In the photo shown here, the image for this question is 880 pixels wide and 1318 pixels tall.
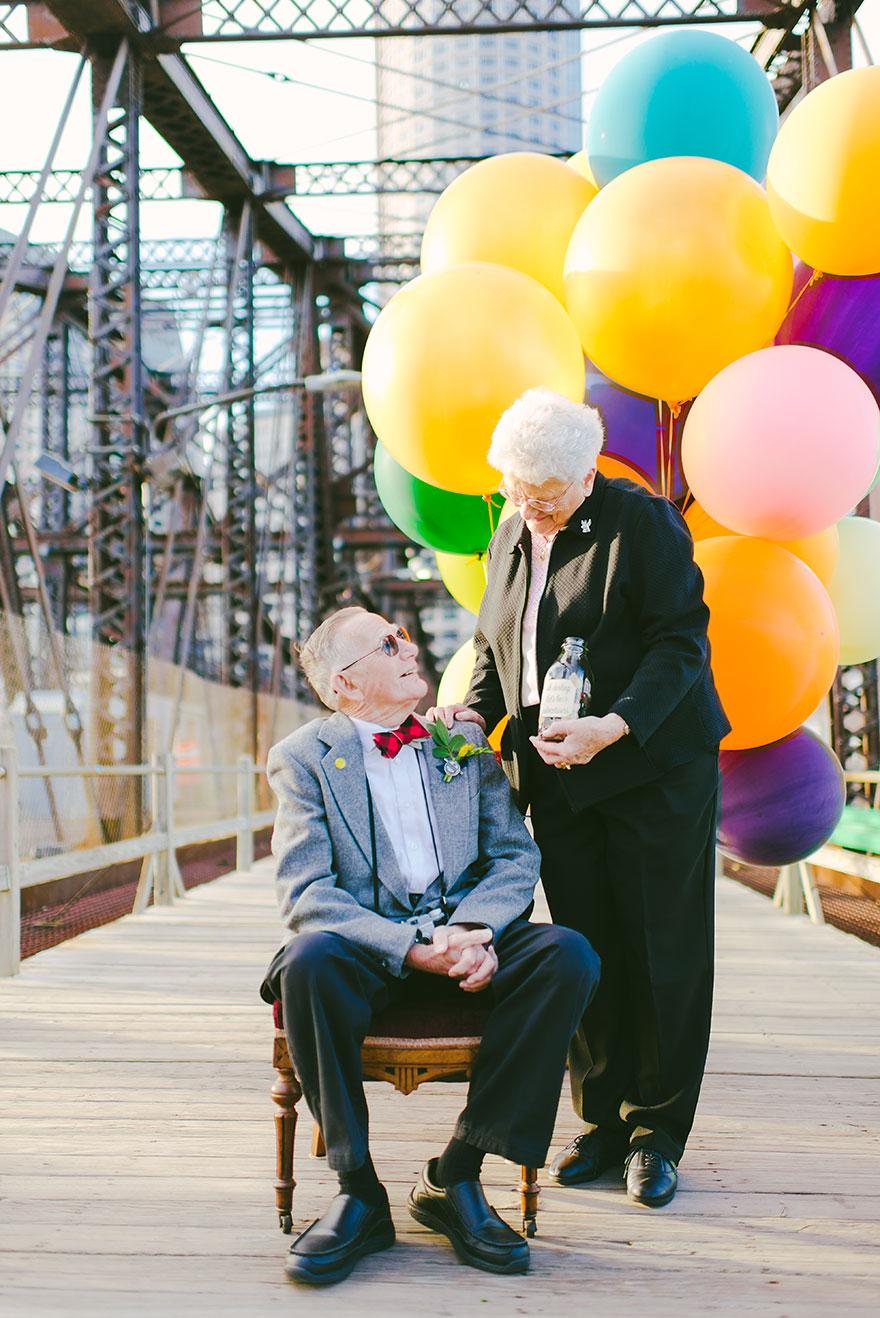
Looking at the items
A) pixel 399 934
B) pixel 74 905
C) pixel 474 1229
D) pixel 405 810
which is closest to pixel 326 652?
pixel 405 810

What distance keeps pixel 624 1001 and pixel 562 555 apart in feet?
3.36

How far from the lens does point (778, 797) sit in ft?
11.9

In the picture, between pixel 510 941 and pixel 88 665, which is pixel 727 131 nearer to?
pixel 510 941

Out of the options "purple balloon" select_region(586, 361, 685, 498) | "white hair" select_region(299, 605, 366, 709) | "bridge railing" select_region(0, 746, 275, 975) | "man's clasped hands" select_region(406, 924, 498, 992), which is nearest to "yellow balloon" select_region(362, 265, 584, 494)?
"purple balloon" select_region(586, 361, 685, 498)

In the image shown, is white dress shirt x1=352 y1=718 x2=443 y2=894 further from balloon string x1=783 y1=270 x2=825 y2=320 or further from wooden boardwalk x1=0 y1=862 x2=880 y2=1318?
balloon string x1=783 y1=270 x2=825 y2=320

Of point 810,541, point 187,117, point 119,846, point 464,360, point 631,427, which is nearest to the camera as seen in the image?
point 464,360

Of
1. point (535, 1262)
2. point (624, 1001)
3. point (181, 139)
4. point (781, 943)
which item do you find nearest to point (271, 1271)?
point (535, 1262)

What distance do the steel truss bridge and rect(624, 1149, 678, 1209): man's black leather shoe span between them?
6.13 metres

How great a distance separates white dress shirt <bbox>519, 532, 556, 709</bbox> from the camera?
2.77m

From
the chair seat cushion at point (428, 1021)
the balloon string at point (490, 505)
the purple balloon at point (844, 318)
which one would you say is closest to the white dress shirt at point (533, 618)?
the chair seat cushion at point (428, 1021)

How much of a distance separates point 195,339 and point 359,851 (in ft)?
38.4

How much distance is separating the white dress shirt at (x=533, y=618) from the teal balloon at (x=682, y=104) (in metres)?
1.54

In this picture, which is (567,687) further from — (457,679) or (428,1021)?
(457,679)

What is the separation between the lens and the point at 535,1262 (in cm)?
237
